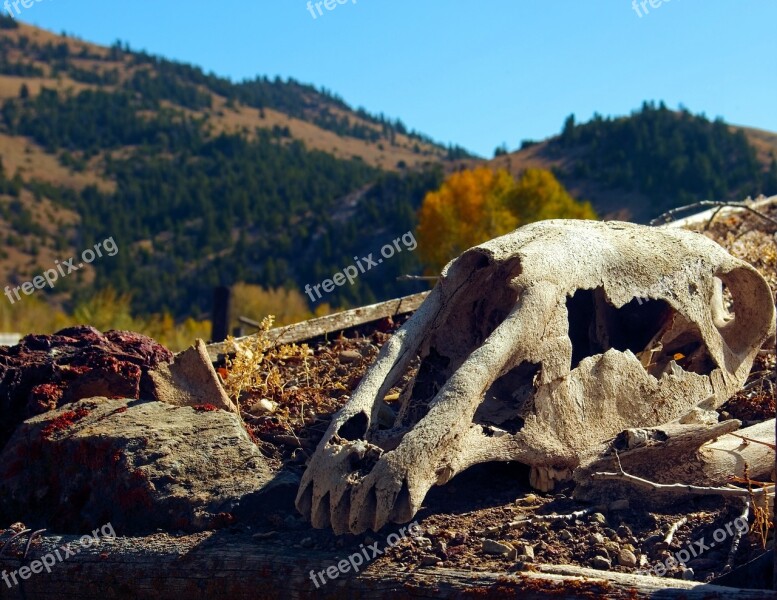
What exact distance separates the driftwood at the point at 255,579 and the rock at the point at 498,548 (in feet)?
0.79

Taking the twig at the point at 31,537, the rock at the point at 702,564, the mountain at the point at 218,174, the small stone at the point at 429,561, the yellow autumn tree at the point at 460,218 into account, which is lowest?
the rock at the point at 702,564

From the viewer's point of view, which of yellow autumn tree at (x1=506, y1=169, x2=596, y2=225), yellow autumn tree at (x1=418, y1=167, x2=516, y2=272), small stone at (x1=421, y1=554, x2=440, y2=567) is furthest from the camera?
yellow autumn tree at (x1=506, y1=169, x2=596, y2=225)

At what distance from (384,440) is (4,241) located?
3828 inches

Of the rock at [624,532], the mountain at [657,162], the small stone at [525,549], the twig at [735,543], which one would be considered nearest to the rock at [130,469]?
the small stone at [525,549]

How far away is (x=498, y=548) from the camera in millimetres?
4426

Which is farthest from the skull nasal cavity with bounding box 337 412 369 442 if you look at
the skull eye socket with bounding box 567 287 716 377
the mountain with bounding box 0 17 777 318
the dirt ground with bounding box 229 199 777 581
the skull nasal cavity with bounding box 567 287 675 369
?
the mountain with bounding box 0 17 777 318

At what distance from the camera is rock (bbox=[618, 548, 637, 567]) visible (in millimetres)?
4371

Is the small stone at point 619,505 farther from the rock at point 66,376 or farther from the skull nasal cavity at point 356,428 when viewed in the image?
the rock at point 66,376

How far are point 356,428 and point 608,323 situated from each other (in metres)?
1.88

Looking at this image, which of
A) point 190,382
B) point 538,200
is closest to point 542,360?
point 190,382

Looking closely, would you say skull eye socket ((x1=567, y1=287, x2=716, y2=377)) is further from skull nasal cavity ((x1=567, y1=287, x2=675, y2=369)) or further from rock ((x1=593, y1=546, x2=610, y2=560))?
rock ((x1=593, y1=546, x2=610, y2=560))

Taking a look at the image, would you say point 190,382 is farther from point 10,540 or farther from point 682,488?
point 682,488

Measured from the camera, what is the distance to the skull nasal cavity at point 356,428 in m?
4.77

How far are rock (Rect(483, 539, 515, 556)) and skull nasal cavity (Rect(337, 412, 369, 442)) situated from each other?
76 centimetres
